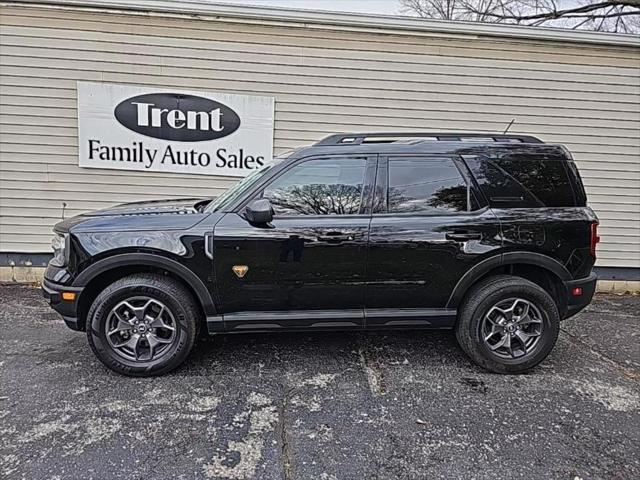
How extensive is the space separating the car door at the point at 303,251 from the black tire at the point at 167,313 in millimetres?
285

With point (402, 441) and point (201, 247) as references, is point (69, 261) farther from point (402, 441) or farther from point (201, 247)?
Result: point (402, 441)

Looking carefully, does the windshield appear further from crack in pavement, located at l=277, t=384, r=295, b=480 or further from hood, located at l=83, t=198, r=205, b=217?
crack in pavement, located at l=277, t=384, r=295, b=480

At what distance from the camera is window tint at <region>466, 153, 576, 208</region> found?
3398mm

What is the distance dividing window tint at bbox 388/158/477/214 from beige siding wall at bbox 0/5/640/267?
2892 millimetres

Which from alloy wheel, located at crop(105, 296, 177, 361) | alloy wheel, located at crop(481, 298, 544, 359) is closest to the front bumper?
alloy wheel, located at crop(105, 296, 177, 361)

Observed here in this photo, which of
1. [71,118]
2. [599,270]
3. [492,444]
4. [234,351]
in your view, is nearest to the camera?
[492,444]

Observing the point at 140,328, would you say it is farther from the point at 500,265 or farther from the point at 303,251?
the point at 500,265

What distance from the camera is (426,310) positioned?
3416 millimetres

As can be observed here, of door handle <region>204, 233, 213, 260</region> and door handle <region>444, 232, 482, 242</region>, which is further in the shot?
door handle <region>444, 232, 482, 242</region>

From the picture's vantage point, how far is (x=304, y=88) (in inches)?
234

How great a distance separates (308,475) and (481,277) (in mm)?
2007

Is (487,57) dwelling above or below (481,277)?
above

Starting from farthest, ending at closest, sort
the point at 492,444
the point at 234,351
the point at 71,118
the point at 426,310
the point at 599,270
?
1. the point at 599,270
2. the point at 71,118
3. the point at 234,351
4. the point at 426,310
5. the point at 492,444

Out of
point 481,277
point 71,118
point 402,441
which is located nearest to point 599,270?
point 481,277
